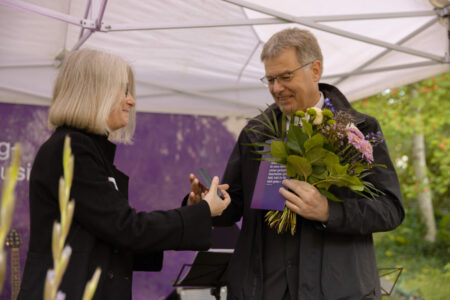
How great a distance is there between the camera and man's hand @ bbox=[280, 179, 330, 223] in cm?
200

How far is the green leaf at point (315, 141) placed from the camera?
190 cm

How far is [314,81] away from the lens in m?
2.51

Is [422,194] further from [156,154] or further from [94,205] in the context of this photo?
[94,205]

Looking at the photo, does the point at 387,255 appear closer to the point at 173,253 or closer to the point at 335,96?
the point at 173,253

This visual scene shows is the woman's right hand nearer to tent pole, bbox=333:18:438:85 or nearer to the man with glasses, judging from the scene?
the man with glasses

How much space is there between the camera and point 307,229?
7.10ft

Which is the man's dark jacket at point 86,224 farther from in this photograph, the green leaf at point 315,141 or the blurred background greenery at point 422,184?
the blurred background greenery at point 422,184

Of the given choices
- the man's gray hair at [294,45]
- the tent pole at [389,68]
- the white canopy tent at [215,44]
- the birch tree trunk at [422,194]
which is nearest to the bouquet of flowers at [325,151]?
the man's gray hair at [294,45]

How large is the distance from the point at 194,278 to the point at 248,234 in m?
1.57

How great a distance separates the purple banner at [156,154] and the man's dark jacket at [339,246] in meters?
A: 3.19

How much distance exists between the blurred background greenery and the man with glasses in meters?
7.80

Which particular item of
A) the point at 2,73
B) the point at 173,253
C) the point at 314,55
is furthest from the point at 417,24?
the point at 2,73

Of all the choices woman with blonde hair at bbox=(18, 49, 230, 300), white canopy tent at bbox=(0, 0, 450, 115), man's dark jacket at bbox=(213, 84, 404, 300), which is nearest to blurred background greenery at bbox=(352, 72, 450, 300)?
white canopy tent at bbox=(0, 0, 450, 115)

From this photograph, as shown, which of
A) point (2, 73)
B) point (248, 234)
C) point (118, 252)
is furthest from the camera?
point (2, 73)
